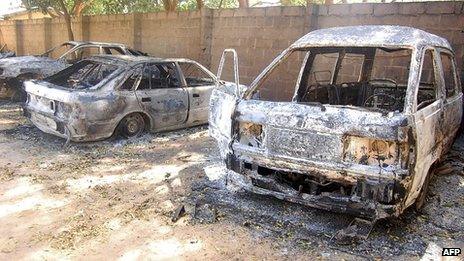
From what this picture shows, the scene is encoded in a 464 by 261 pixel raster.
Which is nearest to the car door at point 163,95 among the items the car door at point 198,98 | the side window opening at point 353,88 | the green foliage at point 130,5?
the car door at point 198,98

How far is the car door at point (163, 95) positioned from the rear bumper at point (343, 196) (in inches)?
120

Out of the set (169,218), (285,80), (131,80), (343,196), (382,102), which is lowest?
(169,218)

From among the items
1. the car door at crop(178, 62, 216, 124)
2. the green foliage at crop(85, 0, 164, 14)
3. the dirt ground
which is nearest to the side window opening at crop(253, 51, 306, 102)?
the car door at crop(178, 62, 216, 124)

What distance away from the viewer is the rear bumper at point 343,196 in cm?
349

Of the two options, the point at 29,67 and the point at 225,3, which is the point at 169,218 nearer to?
the point at 29,67

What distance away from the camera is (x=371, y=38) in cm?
422

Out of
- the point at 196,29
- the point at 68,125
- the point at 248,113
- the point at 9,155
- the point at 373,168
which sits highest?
the point at 196,29

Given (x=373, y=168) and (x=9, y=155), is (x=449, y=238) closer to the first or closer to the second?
(x=373, y=168)

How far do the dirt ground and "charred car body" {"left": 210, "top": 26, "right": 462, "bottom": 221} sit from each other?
1.02ft

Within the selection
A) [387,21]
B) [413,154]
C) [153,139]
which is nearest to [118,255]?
[413,154]

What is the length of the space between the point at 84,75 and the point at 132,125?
119cm

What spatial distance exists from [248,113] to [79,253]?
77.6 inches

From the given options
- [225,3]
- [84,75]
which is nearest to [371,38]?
[84,75]

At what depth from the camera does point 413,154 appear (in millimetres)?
3430
